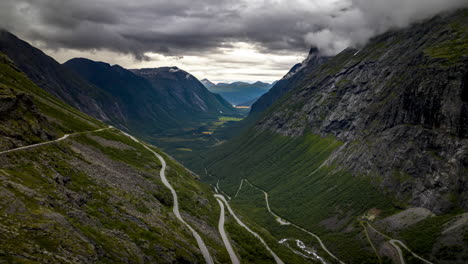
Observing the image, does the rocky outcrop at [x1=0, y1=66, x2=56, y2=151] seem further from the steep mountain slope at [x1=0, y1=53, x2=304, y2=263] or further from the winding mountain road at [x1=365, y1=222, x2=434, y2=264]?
the winding mountain road at [x1=365, y1=222, x2=434, y2=264]

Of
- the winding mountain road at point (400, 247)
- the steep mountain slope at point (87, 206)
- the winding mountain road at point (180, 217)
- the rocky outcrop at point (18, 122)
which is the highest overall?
the rocky outcrop at point (18, 122)

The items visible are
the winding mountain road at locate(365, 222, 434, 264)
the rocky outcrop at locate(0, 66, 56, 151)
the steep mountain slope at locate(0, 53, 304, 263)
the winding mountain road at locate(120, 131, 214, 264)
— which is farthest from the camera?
the winding mountain road at locate(365, 222, 434, 264)

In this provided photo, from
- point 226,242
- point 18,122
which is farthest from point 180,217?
point 18,122

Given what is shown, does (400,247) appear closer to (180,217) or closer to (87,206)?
(180,217)

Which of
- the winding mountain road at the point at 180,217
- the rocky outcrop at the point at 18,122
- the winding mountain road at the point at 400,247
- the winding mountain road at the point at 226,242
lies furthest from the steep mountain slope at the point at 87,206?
the winding mountain road at the point at 400,247

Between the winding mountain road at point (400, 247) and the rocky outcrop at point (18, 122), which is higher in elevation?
the rocky outcrop at point (18, 122)

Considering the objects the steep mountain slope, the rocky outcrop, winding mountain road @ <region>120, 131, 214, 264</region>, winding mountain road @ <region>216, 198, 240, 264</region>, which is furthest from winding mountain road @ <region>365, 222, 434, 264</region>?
the rocky outcrop

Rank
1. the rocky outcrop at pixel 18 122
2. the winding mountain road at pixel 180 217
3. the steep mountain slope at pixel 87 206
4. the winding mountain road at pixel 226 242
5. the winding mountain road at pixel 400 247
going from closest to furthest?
the steep mountain slope at pixel 87 206 < the winding mountain road at pixel 180 217 < the rocky outcrop at pixel 18 122 < the winding mountain road at pixel 226 242 < the winding mountain road at pixel 400 247

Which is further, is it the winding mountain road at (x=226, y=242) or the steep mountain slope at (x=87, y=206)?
the winding mountain road at (x=226, y=242)

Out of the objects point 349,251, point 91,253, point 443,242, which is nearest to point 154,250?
point 91,253

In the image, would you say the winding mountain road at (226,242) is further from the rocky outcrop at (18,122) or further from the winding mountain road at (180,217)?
the rocky outcrop at (18,122)
